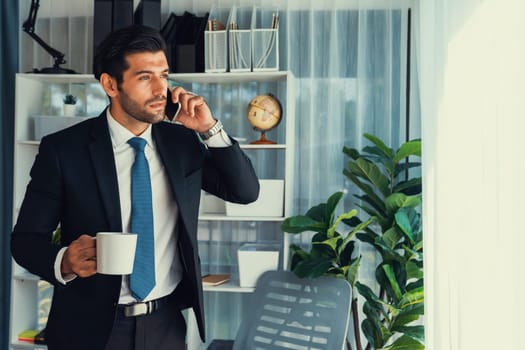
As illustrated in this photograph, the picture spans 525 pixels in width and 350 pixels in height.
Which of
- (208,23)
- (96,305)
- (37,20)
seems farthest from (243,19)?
(96,305)

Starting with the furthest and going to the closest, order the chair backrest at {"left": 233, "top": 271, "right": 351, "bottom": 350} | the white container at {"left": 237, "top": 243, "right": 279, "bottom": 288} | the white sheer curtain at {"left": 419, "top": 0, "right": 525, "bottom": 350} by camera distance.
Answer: the white container at {"left": 237, "top": 243, "right": 279, "bottom": 288} → the chair backrest at {"left": 233, "top": 271, "right": 351, "bottom": 350} → the white sheer curtain at {"left": 419, "top": 0, "right": 525, "bottom": 350}

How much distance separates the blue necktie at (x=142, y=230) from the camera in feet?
5.41

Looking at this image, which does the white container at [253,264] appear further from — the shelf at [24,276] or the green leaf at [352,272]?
the shelf at [24,276]

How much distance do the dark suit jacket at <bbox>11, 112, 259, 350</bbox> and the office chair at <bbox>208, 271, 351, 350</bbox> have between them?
3.71 feet

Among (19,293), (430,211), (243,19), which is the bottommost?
(19,293)

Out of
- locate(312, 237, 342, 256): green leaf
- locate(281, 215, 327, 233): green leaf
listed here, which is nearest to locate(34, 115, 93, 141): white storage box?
locate(281, 215, 327, 233): green leaf

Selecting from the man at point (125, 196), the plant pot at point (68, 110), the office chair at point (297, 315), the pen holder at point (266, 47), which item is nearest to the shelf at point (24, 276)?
the plant pot at point (68, 110)

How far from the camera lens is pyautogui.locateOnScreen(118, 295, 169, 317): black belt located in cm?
165

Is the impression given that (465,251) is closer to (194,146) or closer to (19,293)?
(194,146)

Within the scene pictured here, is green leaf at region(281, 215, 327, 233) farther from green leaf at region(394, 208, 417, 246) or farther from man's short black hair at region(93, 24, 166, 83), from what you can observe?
man's short black hair at region(93, 24, 166, 83)

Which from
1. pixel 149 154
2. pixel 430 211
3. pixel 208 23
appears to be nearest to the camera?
pixel 149 154

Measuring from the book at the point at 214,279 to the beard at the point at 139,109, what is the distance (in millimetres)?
1537

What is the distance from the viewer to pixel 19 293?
3.29 m

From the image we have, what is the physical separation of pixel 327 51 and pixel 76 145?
6.36 ft
